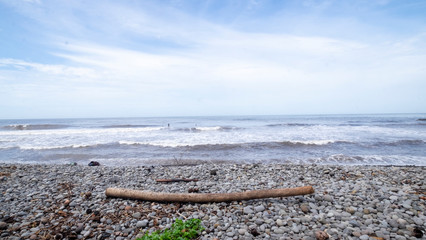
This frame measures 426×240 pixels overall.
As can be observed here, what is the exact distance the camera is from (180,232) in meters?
3.30

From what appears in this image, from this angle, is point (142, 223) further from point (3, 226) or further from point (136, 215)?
point (3, 226)

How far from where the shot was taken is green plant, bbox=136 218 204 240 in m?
3.16

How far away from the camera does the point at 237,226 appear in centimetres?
359

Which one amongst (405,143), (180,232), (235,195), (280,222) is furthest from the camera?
(405,143)

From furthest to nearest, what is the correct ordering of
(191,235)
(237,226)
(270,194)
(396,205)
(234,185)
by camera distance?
(234,185) < (270,194) < (396,205) < (237,226) < (191,235)

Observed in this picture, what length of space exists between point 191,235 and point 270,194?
182 cm

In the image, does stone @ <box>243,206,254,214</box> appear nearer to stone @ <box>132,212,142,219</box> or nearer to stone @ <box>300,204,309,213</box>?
stone @ <box>300,204,309,213</box>

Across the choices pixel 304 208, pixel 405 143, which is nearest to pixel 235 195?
pixel 304 208

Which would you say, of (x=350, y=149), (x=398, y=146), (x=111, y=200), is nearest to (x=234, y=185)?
(x=111, y=200)

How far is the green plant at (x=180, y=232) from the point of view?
10.4 ft

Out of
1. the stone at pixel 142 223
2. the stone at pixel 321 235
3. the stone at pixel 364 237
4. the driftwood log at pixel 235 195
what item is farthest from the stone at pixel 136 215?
the stone at pixel 364 237

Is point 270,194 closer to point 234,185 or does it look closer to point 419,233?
point 234,185

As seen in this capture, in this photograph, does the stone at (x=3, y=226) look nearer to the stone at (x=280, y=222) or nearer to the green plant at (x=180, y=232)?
the green plant at (x=180, y=232)

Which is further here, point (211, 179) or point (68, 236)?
point (211, 179)
